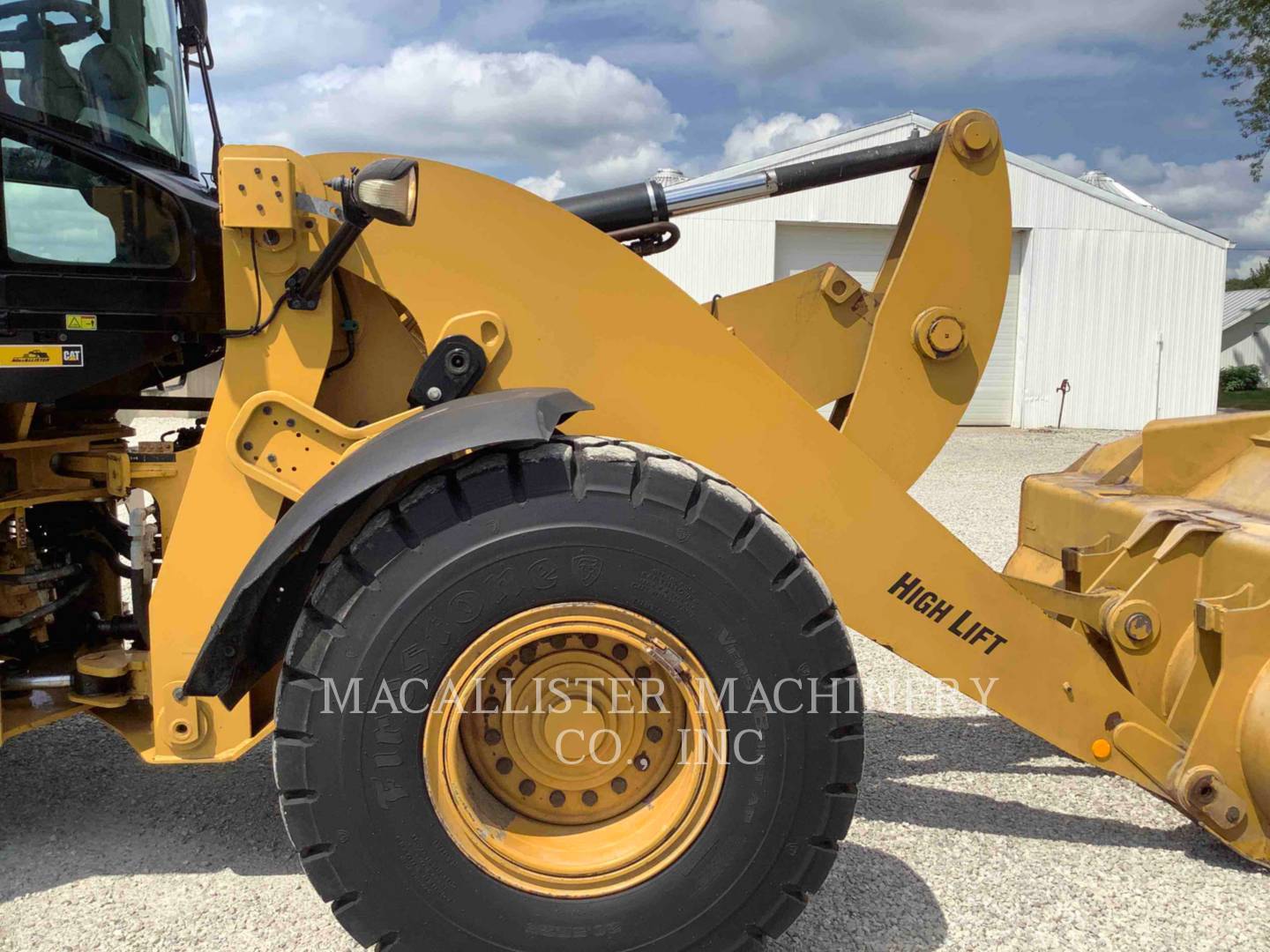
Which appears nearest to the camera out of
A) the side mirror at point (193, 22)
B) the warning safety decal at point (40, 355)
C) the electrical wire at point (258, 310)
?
the electrical wire at point (258, 310)

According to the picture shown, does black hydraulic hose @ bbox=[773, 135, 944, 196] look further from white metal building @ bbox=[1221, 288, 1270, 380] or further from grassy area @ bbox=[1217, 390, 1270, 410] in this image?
white metal building @ bbox=[1221, 288, 1270, 380]

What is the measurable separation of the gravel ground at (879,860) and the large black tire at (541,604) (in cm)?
A: 53

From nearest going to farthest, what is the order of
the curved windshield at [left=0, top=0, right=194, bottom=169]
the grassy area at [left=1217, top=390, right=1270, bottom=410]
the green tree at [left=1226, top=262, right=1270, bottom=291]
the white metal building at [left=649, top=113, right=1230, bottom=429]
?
the curved windshield at [left=0, top=0, right=194, bottom=169] → the white metal building at [left=649, top=113, right=1230, bottom=429] → the grassy area at [left=1217, top=390, right=1270, bottom=410] → the green tree at [left=1226, top=262, right=1270, bottom=291]

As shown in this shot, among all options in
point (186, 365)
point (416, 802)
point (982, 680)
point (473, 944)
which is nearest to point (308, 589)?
point (416, 802)

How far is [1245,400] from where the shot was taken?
30.1 meters

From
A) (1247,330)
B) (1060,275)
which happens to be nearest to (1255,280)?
(1247,330)

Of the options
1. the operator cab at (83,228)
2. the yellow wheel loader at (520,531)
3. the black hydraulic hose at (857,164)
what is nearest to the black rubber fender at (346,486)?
the yellow wheel loader at (520,531)

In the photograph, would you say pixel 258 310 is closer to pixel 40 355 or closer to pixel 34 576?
pixel 40 355

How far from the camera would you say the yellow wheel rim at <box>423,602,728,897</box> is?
2.05 meters

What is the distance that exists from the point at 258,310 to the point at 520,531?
936mm

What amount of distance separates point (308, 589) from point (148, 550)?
2.52ft

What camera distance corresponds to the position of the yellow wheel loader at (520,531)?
6.62ft

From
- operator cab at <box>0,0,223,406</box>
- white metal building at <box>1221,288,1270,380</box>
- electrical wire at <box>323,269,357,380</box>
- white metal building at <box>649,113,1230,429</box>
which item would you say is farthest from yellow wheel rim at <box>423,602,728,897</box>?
white metal building at <box>1221,288,1270,380</box>

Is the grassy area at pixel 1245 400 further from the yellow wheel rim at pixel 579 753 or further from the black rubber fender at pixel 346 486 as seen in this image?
the black rubber fender at pixel 346 486
